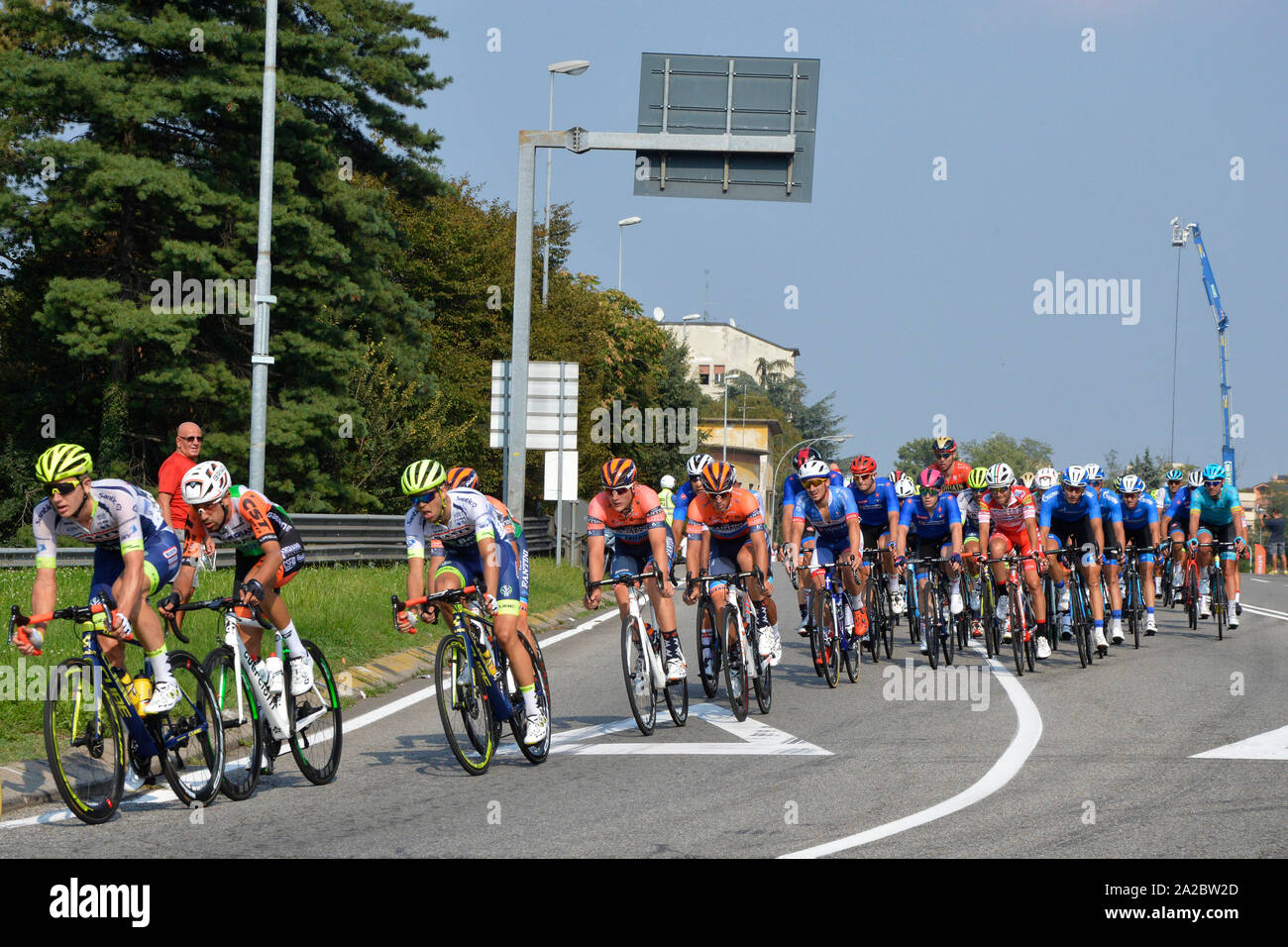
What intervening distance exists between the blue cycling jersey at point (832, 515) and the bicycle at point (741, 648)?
2006mm

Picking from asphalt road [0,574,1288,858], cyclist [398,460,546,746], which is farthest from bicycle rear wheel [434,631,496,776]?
cyclist [398,460,546,746]

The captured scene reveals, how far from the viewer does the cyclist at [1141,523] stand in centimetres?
1742

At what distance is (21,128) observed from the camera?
30.3 m

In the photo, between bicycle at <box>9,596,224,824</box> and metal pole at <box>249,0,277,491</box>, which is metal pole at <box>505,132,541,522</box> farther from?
bicycle at <box>9,596,224,824</box>

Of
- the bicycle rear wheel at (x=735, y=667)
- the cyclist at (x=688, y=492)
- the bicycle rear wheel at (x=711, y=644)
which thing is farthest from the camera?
the cyclist at (x=688, y=492)

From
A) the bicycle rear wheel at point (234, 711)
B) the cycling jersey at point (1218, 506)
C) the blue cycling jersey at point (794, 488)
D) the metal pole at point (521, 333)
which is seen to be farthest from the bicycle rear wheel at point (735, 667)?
the metal pole at point (521, 333)

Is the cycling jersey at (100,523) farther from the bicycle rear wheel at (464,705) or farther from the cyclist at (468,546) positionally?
the bicycle rear wheel at (464,705)

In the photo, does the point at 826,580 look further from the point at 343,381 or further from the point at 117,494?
the point at 343,381

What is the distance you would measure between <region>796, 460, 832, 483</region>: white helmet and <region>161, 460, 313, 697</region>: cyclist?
18.0 feet

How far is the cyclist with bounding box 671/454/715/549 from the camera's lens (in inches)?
447

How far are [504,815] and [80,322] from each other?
2398cm

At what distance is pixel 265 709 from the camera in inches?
319

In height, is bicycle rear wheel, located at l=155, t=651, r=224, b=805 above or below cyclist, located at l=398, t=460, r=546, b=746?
below
